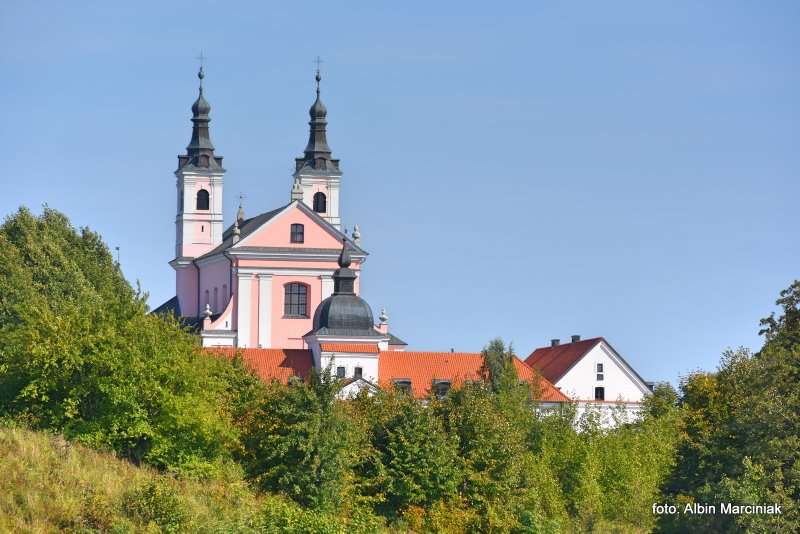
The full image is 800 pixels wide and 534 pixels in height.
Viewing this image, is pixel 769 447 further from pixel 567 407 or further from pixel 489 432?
pixel 567 407

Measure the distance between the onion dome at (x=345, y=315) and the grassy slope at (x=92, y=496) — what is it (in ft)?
123

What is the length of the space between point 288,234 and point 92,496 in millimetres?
57339

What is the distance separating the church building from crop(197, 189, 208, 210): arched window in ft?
0.17

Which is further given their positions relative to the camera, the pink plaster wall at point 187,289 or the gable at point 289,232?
the pink plaster wall at point 187,289

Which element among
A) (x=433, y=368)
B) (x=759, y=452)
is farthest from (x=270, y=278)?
(x=759, y=452)

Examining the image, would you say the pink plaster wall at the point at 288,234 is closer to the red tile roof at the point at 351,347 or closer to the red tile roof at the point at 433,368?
the red tile roof at the point at 433,368

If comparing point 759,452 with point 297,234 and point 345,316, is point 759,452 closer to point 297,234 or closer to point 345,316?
point 345,316

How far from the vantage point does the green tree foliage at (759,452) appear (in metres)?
44.3

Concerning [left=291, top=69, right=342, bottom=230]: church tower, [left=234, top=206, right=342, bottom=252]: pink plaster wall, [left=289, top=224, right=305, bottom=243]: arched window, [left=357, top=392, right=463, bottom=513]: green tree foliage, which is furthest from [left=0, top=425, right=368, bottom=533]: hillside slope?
[left=291, top=69, right=342, bottom=230]: church tower

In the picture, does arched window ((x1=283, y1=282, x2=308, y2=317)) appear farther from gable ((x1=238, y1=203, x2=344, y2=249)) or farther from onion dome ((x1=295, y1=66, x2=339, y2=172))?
onion dome ((x1=295, y1=66, x2=339, y2=172))

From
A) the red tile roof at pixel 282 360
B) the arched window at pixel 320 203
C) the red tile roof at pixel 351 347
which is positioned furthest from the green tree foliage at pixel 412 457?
the arched window at pixel 320 203

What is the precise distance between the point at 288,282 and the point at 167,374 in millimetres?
49162

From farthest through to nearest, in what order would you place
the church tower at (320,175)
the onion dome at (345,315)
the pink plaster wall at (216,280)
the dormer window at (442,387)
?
the church tower at (320,175) < the pink plaster wall at (216,280) < the onion dome at (345,315) < the dormer window at (442,387)

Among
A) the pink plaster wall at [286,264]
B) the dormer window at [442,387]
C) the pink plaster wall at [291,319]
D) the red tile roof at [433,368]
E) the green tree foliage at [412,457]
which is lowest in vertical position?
the green tree foliage at [412,457]
